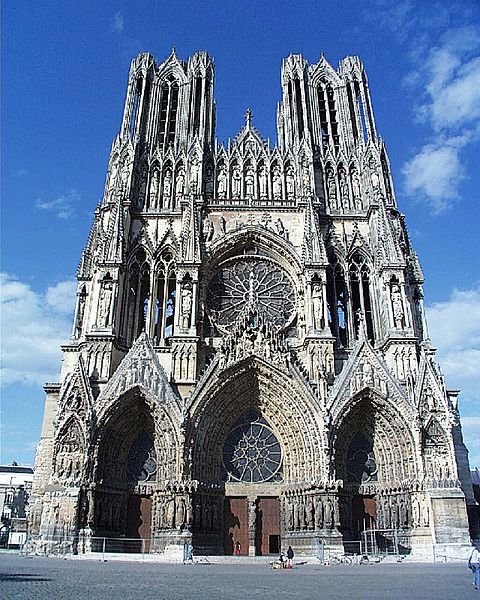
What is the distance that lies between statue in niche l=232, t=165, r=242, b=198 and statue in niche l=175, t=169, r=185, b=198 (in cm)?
263

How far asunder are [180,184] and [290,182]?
5.78 m

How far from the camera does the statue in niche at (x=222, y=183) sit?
2750 cm

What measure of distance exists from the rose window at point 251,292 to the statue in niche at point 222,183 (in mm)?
3746

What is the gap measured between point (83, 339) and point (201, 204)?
28.6 ft

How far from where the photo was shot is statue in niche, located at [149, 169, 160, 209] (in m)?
27.3

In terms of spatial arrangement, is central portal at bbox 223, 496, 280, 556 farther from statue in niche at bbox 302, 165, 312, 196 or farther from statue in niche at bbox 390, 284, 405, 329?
statue in niche at bbox 302, 165, 312, 196

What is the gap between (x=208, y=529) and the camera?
20.0 m

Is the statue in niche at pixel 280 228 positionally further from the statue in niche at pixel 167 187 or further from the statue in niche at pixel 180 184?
the statue in niche at pixel 167 187

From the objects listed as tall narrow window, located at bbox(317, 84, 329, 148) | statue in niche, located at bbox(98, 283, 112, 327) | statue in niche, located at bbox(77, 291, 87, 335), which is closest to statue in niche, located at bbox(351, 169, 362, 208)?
tall narrow window, located at bbox(317, 84, 329, 148)

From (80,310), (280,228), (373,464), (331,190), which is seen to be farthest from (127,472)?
(331,190)

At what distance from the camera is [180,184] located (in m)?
28.0

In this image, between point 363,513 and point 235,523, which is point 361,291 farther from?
point 235,523

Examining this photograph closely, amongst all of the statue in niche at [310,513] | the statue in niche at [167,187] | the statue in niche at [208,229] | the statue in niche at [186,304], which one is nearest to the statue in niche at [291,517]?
the statue in niche at [310,513]

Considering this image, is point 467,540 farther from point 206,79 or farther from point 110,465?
point 206,79
